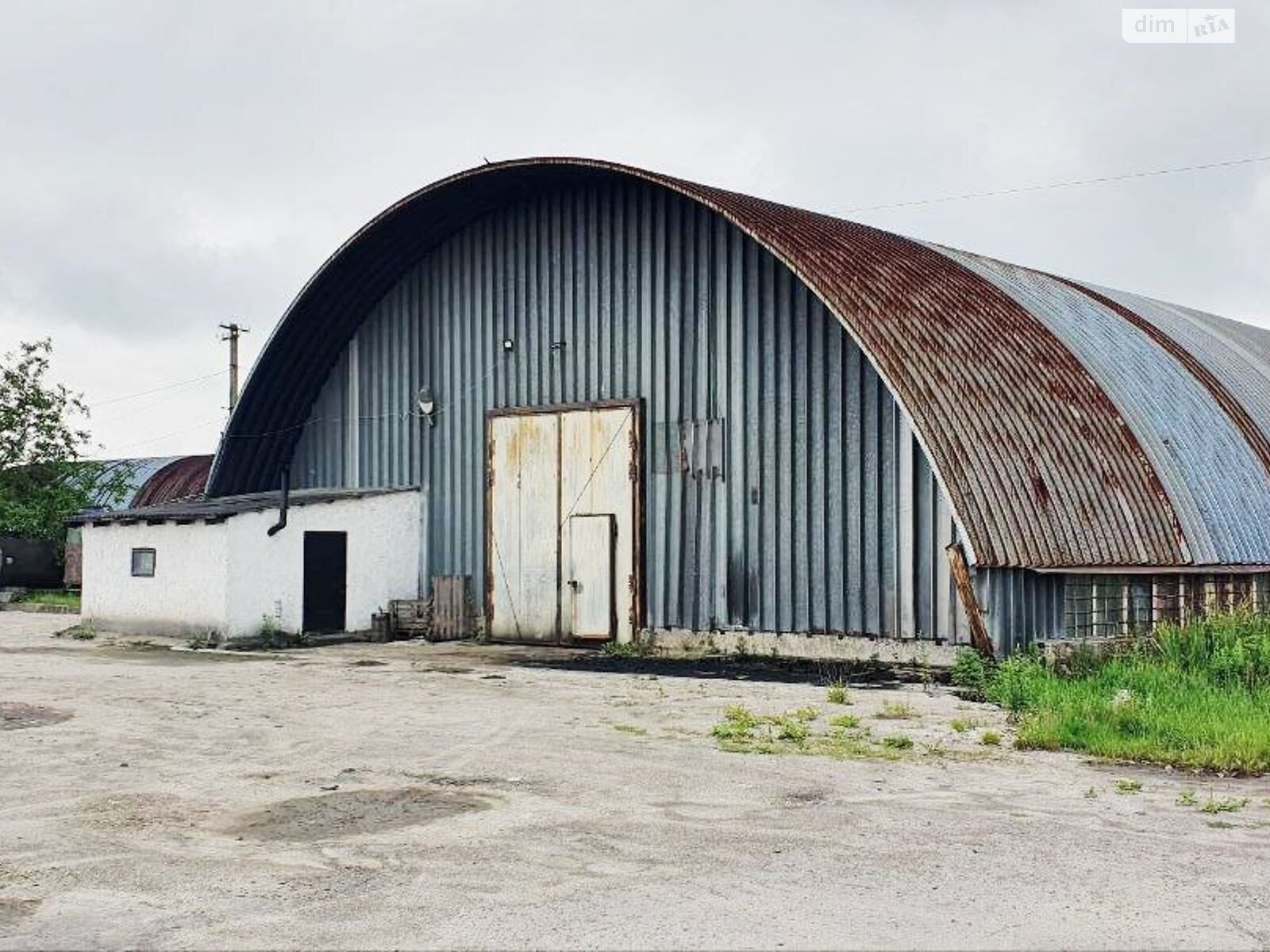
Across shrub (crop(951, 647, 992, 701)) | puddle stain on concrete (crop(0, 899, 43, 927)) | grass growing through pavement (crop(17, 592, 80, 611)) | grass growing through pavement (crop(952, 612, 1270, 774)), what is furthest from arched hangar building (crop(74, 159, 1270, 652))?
puddle stain on concrete (crop(0, 899, 43, 927))

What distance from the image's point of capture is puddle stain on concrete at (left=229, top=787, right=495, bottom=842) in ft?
26.3

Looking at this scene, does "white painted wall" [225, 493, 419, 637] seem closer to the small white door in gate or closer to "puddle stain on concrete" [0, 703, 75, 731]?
the small white door in gate

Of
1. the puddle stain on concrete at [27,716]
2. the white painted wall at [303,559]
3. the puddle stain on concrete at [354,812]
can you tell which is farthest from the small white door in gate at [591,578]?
the puddle stain on concrete at [354,812]

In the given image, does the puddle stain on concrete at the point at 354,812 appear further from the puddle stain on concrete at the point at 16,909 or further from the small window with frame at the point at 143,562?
the small window with frame at the point at 143,562

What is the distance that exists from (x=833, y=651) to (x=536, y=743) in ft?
25.2

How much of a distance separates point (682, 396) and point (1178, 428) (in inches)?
280

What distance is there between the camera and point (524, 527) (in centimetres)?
2241

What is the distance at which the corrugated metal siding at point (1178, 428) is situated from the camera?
59.6ft

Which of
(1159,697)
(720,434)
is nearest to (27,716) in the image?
(720,434)

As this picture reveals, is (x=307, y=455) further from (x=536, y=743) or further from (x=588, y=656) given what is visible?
(x=536, y=743)

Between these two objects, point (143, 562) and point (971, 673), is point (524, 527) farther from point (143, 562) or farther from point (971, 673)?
point (971, 673)

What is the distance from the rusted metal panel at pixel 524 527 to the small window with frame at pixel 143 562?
5667 mm

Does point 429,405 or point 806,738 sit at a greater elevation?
point 429,405

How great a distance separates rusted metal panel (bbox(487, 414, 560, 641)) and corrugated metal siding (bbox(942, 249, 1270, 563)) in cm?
771
